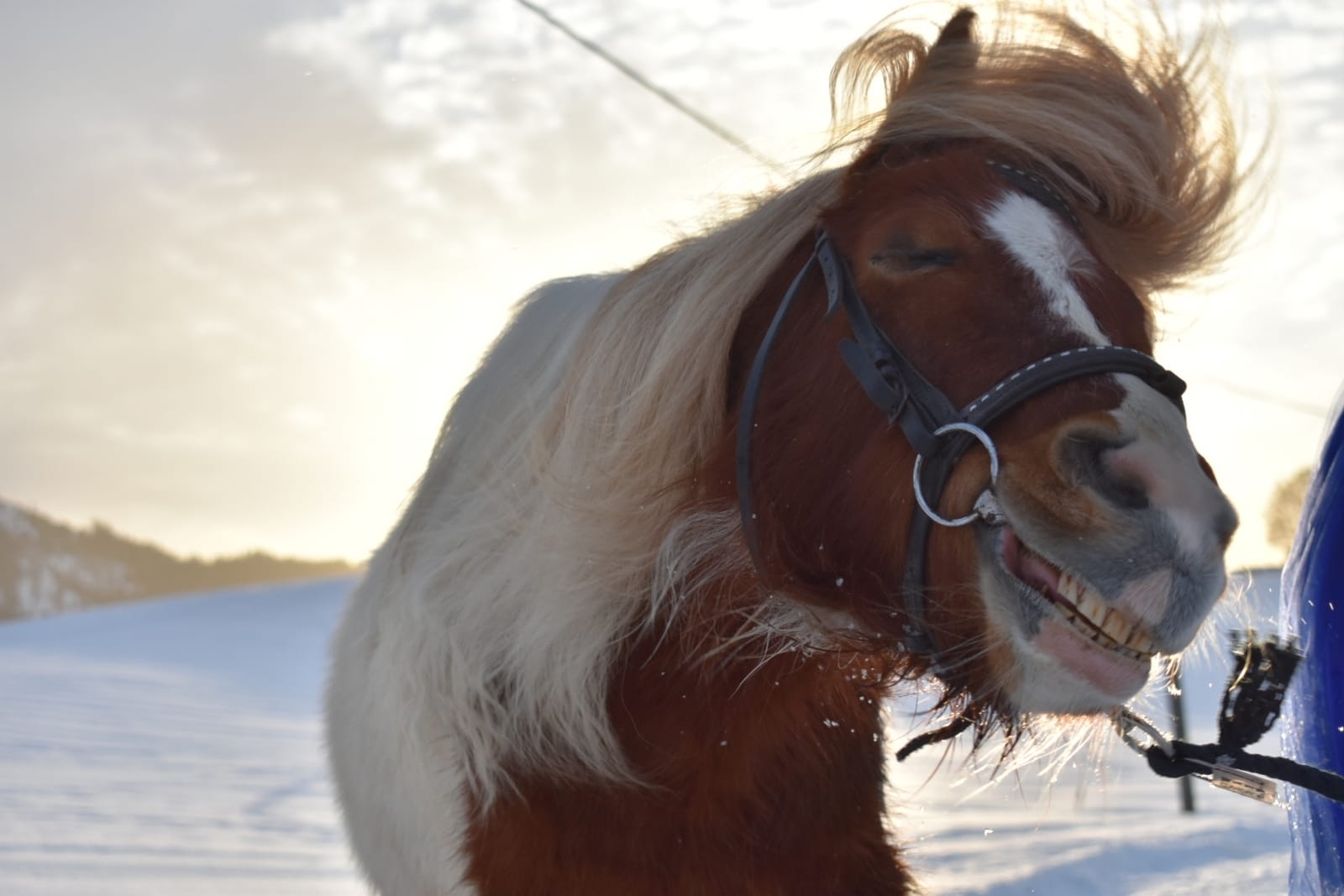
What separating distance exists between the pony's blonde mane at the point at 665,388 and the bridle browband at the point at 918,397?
91mm

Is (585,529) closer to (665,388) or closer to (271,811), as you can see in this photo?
(665,388)

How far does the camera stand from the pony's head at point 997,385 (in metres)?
1.44

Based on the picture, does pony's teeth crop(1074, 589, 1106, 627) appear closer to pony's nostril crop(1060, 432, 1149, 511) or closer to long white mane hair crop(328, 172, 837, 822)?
pony's nostril crop(1060, 432, 1149, 511)

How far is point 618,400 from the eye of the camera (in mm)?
1950

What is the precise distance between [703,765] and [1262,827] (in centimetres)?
512

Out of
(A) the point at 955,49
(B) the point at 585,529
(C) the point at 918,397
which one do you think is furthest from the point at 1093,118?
(B) the point at 585,529

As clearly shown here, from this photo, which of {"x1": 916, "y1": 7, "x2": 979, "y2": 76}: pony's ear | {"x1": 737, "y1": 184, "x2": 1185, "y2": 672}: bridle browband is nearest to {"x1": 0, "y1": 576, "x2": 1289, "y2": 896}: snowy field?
{"x1": 737, "y1": 184, "x2": 1185, "y2": 672}: bridle browband

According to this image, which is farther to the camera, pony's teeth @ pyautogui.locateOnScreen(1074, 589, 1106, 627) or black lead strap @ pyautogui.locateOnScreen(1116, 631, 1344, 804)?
black lead strap @ pyautogui.locateOnScreen(1116, 631, 1344, 804)

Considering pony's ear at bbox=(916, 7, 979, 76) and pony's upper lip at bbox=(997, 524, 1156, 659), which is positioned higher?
Result: pony's ear at bbox=(916, 7, 979, 76)

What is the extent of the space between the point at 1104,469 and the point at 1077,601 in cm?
18

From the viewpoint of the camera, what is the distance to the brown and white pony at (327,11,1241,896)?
1505mm

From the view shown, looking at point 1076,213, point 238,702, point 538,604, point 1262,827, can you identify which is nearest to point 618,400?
point 538,604

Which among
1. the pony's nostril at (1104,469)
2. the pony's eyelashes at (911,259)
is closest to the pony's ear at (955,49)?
the pony's eyelashes at (911,259)

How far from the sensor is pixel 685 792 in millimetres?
1919
